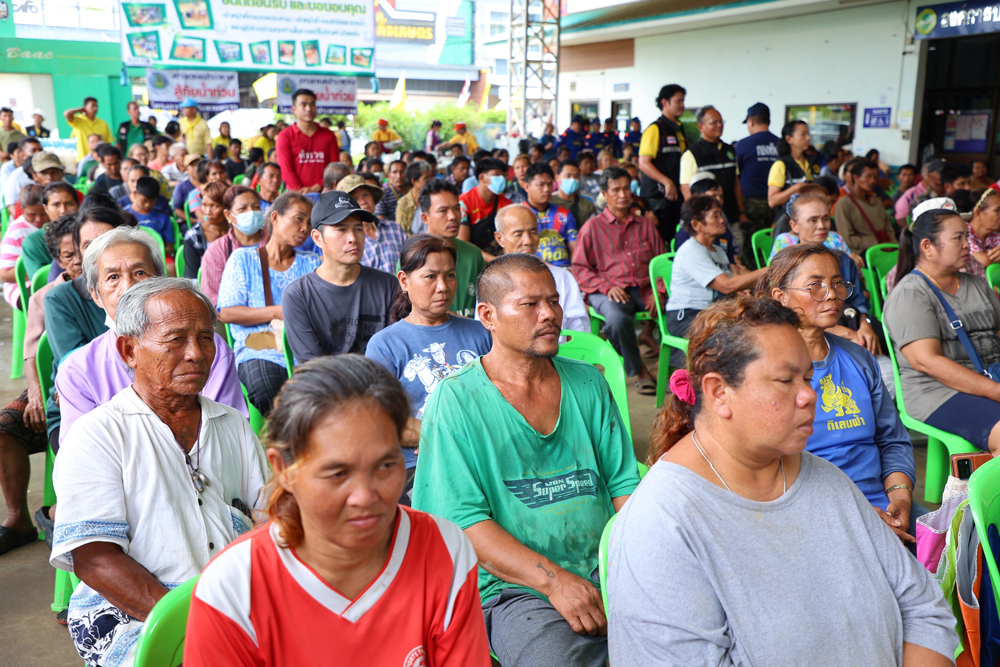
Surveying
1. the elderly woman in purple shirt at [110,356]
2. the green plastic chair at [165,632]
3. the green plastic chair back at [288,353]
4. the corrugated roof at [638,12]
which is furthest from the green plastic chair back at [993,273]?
the corrugated roof at [638,12]

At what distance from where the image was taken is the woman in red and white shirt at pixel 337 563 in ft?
3.59

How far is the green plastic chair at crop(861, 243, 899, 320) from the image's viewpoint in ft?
14.8

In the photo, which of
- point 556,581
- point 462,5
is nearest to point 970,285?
point 556,581

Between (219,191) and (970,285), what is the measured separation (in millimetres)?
4160

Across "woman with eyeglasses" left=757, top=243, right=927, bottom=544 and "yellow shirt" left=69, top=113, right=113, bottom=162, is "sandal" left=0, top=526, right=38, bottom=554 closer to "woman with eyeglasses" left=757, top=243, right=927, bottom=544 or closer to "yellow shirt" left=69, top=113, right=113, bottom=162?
"woman with eyeglasses" left=757, top=243, right=927, bottom=544

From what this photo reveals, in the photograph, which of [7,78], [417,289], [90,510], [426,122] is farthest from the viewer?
[426,122]

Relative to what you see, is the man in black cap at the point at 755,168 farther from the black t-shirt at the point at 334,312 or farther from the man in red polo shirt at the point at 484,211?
the black t-shirt at the point at 334,312

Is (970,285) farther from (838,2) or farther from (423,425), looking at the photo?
(838,2)

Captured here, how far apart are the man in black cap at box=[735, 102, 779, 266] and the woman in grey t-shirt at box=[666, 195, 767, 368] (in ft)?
6.31

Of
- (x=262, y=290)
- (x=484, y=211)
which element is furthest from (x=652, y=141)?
(x=262, y=290)

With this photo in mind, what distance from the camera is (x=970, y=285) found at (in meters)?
3.15

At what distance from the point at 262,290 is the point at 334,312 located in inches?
24.2

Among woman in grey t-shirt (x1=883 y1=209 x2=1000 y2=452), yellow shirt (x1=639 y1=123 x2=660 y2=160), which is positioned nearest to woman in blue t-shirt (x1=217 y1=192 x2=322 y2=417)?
woman in grey t-shirt (x1=883 y1=209 x2=1000 y2=452)

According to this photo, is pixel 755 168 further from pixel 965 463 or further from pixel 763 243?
pixel 965 463
